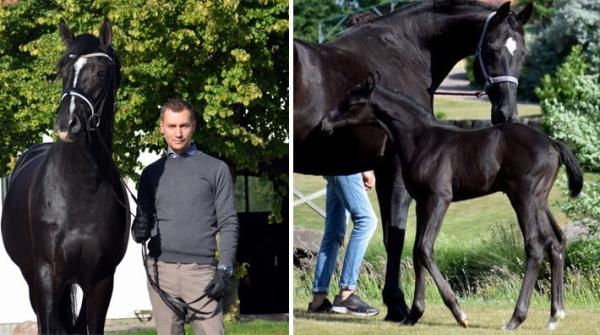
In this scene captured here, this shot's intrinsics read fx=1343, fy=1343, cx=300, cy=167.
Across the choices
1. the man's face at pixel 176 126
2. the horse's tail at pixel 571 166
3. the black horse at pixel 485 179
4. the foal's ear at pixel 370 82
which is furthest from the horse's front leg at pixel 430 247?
the man's face at pixel 176 126

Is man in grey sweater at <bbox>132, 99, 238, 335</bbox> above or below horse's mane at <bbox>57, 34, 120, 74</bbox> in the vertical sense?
below

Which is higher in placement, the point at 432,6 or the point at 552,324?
the point at 432,6

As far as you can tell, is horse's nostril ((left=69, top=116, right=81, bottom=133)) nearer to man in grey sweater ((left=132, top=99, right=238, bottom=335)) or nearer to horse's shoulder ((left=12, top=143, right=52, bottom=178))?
man in grey sweater ((left=132, top=99, right=238, bottom=335))

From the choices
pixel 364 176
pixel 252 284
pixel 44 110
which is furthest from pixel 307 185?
pixel 252 284

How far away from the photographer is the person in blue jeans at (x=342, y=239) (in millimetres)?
6211

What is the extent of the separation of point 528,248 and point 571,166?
37 centimetres

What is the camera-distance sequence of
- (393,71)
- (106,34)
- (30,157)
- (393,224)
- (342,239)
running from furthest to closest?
(30,157) < (393,71) < (342,239) < (393,224) < (106,34)

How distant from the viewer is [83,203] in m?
5.63

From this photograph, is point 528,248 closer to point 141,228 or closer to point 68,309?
point 141,228

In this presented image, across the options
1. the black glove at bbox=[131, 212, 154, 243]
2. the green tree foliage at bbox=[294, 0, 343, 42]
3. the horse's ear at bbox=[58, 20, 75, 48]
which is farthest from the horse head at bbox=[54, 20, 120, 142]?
the green tree foliage at bbox=[294, 0, 343, 42]

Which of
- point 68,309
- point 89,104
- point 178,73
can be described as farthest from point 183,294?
point 178,73

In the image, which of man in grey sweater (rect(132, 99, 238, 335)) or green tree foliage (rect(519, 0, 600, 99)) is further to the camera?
green tree foliage (rect(519, 0, 600, 99))

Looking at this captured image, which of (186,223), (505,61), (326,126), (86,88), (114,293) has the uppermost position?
(505,61)

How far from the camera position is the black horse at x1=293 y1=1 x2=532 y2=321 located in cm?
581
